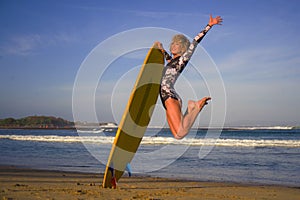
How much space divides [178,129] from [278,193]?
17.5 feet

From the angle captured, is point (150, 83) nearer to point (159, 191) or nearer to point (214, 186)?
point (159, 191)

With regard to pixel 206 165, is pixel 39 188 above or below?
above

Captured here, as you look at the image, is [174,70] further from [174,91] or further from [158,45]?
[158,45]

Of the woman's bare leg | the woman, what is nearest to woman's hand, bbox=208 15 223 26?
the woman

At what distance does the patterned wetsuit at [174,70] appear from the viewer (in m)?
5.33

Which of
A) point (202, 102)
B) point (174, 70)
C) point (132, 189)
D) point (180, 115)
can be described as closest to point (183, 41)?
point (174, 70)

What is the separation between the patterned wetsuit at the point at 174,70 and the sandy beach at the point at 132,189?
3326mm

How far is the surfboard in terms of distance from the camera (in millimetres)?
6199

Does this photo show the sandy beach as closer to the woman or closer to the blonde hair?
the woman

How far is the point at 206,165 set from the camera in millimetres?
15602

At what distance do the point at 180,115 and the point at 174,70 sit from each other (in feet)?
2.59

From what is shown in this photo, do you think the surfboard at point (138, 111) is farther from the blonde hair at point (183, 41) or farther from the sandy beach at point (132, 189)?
the sandy beach at point (132, 189)

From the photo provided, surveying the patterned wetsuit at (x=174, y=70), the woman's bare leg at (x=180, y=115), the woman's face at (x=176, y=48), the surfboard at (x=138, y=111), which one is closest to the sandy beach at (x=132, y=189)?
the surfboard at (x=138, y=111)

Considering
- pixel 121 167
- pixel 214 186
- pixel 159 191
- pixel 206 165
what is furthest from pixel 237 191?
pixel 206 165
